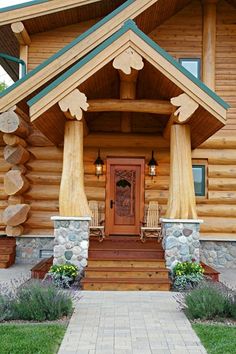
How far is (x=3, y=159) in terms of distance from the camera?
1210 centimetres

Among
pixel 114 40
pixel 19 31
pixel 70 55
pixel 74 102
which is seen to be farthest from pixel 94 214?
pixel 19 31

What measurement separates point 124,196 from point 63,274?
4.14 metres

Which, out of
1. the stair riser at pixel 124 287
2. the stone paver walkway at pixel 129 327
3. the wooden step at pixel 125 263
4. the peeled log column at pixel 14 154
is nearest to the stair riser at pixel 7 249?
the peeled log column at pixel 14 154

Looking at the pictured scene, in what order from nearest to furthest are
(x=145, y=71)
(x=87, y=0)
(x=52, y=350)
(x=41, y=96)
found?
1. (x=52, y=350)
2. (x=41, y=96)
3. (x=145, y=71)
4. (x=87, y=0)

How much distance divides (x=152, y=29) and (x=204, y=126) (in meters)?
4.45

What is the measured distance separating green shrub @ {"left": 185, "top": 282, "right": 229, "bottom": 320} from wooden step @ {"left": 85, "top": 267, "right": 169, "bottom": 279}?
215 cm

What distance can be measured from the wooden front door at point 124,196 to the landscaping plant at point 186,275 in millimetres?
3425

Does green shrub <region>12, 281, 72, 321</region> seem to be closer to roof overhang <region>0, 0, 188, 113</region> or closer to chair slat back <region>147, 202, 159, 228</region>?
roof overhang <region>0, 0, 188, 113</region>

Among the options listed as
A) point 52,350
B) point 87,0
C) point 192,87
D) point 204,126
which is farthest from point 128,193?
point 52,350

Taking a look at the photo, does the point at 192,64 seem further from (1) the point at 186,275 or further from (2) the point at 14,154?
(1) the point at 186,275

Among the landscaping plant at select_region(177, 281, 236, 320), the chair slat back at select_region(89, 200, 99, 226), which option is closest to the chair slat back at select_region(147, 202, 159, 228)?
the chair slat back at select_region(89, 200, 99, 226)

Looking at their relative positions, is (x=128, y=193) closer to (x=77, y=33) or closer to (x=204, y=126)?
(x=204, y=126)

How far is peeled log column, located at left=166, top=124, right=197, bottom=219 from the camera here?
898cm

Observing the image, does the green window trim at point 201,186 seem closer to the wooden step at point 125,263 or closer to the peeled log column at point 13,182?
the wooden step at point 125,263
